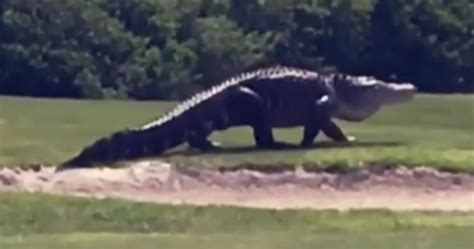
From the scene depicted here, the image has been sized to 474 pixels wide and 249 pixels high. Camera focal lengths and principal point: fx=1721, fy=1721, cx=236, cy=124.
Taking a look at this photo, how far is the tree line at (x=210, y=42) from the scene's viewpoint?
115 ft

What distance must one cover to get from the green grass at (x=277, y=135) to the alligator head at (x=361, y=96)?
394 mm

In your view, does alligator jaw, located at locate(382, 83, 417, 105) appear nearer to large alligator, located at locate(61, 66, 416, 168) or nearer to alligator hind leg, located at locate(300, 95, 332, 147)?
large alligator, located at locate(61, 66, 416, 168)

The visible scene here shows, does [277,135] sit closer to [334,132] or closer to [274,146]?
[334,132]

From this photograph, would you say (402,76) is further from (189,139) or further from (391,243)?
(391,243)

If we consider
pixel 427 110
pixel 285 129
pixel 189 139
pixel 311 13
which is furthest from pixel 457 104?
pixel 311 13

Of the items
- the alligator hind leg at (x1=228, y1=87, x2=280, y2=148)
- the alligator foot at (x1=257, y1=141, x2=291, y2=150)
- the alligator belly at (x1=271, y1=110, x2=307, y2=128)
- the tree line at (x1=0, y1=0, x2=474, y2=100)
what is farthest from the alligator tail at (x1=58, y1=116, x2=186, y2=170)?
the tree line at (x1=0, y1=0, x2=474, y2=100)

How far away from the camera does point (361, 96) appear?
2242 centimetres

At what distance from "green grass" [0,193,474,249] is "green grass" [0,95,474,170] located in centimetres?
206

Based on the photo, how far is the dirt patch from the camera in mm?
19406

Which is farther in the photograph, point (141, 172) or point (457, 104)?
point (457, 104)

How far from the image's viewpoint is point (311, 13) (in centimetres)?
3797

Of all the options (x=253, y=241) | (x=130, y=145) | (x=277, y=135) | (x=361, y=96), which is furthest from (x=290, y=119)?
(x=253, y=241)

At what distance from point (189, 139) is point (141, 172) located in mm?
1303

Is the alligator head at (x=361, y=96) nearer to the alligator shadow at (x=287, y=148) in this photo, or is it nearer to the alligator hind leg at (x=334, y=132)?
the alligator hind leg at (x=334, y=132)
